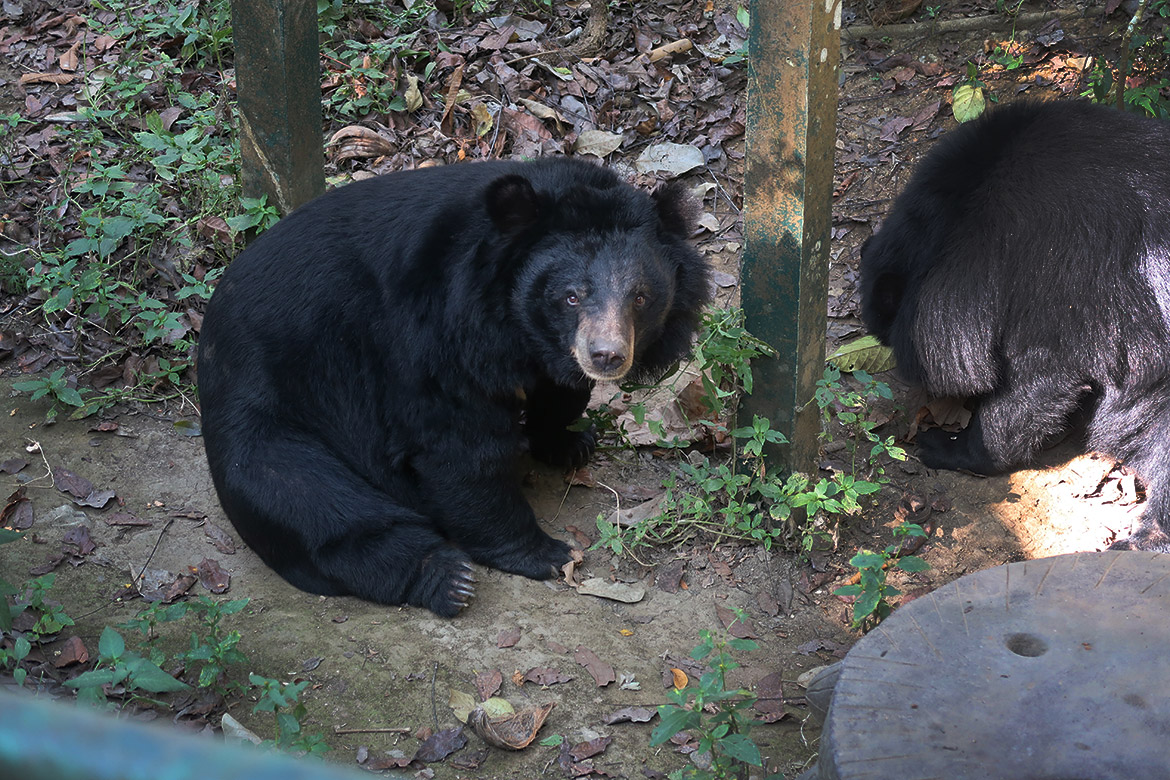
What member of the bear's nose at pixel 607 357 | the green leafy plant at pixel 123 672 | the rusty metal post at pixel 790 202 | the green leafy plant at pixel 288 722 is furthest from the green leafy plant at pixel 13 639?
the rusty metal post at pixel 790 202

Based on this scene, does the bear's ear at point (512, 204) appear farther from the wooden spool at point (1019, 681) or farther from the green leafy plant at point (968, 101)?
the green leafy plant at point (968, 101)

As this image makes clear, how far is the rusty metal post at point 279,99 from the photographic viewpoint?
4621 millimetres

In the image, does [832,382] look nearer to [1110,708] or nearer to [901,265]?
[901,265]

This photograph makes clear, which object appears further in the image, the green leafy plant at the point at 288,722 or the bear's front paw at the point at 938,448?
the bear's front paw at the point at 938,448

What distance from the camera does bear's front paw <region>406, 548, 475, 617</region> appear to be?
3734mm

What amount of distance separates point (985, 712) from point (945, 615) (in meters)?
0.29

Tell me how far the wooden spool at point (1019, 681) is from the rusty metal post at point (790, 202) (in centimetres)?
152

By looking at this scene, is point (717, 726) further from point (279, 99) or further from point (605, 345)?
point (279, 99)

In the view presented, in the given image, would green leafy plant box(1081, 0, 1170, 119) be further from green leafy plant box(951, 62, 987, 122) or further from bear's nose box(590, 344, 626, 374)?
bear's nose box(590, 344, 626, 374)

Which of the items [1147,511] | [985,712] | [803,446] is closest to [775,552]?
[803,446]

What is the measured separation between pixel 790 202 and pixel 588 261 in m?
0.72

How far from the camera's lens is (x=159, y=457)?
453 centimetres

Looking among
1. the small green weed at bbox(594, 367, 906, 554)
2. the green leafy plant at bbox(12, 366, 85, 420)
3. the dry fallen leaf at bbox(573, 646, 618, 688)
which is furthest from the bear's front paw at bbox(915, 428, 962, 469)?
the green leafy plant at bbox(12, 366, 85, 420)

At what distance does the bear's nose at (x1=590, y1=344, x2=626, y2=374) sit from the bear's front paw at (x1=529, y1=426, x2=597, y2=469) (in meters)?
0.98
